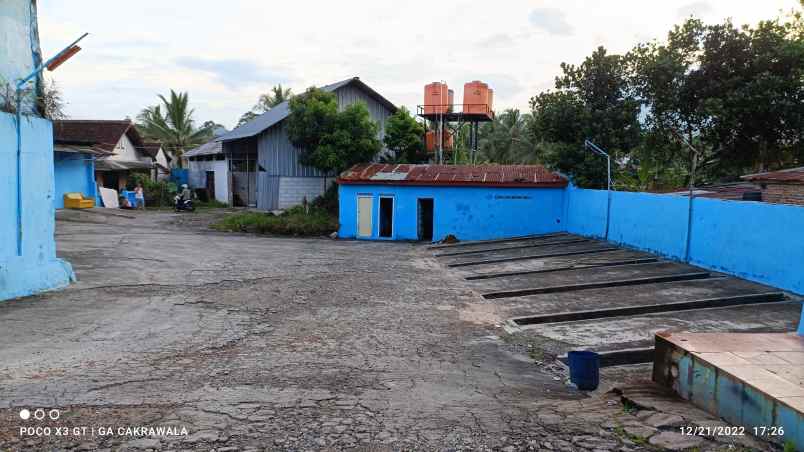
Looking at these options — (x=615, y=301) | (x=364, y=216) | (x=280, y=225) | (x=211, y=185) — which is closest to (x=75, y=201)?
(x=211, y=185)

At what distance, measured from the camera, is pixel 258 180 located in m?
26.6

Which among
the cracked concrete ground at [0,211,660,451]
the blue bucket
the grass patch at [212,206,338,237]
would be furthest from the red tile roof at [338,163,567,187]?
the blue bucket

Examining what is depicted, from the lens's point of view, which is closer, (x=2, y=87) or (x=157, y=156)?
(x=2, y=87)

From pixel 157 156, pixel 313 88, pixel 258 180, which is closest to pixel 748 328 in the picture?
pixel 313 88

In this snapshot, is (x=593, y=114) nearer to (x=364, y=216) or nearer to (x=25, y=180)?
(x=364, y=216)

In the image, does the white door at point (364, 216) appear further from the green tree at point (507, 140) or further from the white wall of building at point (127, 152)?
the green tree at point (507, 140)

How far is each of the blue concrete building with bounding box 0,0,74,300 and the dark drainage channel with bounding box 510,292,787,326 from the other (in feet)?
27.3

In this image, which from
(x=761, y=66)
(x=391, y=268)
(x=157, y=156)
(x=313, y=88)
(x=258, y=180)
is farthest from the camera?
(x=157, y=156)

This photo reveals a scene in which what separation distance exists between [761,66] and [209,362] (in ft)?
62.4

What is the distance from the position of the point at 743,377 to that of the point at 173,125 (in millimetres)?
38044

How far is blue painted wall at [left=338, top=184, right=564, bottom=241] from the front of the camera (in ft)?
66.6

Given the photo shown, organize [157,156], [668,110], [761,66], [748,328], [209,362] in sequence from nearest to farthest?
[209,362] → [748,328] → [761,66] → [668,110] → [157,156]

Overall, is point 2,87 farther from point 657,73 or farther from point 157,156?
point 157,156

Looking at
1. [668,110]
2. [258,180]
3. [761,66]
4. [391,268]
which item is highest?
[761,66]
